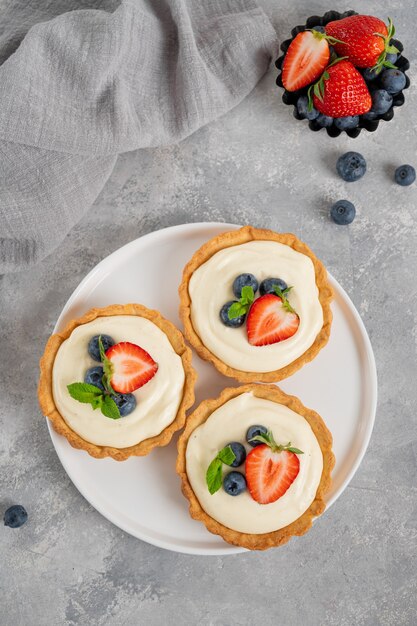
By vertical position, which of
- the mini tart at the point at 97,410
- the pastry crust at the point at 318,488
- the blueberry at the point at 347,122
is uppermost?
the blueberry at the point at 347,122

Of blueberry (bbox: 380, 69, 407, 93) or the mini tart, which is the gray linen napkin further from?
blueberry (bbox: 380, 69, 407, 93)

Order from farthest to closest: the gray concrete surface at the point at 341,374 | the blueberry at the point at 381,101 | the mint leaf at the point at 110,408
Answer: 1. the gray concrete surface at the point at 341,374
2. the blueberry at the point at 381,101
3. the mint leaf at the point at 110,408

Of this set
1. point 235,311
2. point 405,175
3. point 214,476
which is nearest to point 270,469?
point 214,476

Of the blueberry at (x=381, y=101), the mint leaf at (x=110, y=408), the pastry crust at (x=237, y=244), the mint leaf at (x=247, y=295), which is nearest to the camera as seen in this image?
the mint leaf at (x=110, y=408)

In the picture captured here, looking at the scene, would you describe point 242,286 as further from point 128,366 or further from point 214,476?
point 214,476

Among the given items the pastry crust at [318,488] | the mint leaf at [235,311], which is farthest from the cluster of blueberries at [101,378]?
the mint leaf at [235,311]

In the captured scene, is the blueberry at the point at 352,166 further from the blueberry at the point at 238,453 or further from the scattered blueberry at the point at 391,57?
the blueberry at the point at 238,453

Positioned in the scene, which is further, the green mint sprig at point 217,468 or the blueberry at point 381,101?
the blueberry at point 381,101
